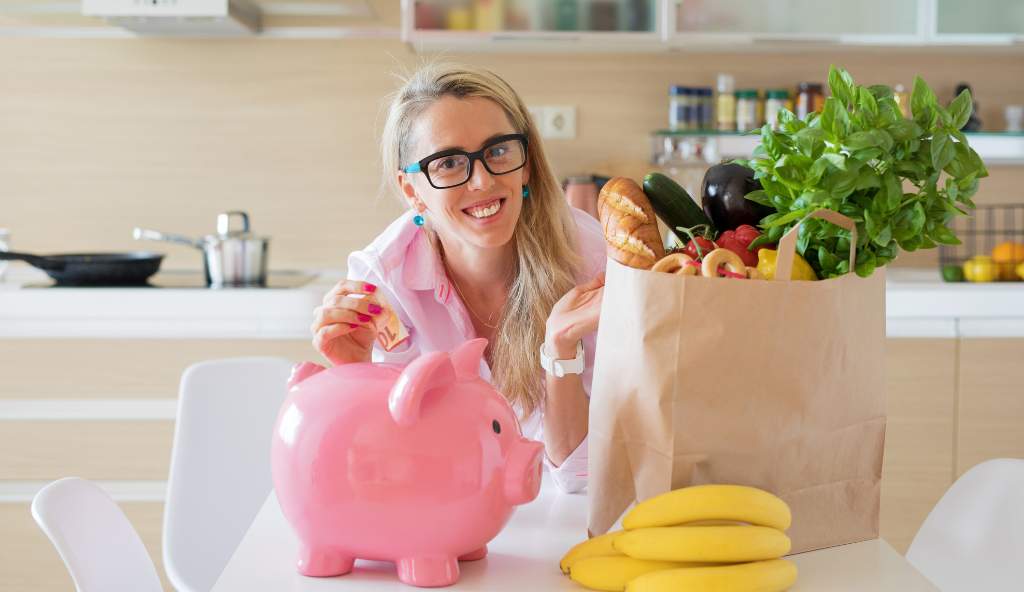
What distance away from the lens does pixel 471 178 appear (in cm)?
132

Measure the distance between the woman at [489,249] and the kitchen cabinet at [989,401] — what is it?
1.39 meters

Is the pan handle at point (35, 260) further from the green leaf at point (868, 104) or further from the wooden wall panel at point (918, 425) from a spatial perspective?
the green leaf at point (868, 104)

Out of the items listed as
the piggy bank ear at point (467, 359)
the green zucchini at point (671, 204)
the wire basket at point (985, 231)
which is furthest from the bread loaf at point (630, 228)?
the wire basket at point (985, 231)

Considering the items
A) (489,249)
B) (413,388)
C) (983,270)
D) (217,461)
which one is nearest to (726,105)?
(983,270)

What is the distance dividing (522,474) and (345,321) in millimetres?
266

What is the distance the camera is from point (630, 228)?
0.90 meters

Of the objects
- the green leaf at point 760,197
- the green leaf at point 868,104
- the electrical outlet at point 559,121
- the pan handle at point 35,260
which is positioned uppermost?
the electrical outlet at point 559,121

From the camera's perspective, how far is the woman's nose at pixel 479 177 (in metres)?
1.31

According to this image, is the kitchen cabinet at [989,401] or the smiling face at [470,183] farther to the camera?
the kitchen cabinet at [989,401]

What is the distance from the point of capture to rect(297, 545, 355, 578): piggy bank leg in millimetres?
849

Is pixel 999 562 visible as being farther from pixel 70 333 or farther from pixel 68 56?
pixel 68 56

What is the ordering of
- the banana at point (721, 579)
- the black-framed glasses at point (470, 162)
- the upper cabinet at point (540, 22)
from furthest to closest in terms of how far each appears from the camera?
the upper cabinet at point (540, 22)
the black-framed glasses at point (470, 162)
the banana at point (721, 579)

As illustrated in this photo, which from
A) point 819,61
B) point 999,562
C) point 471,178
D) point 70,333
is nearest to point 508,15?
point 819,61

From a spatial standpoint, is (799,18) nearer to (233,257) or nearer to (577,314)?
(233,257)
